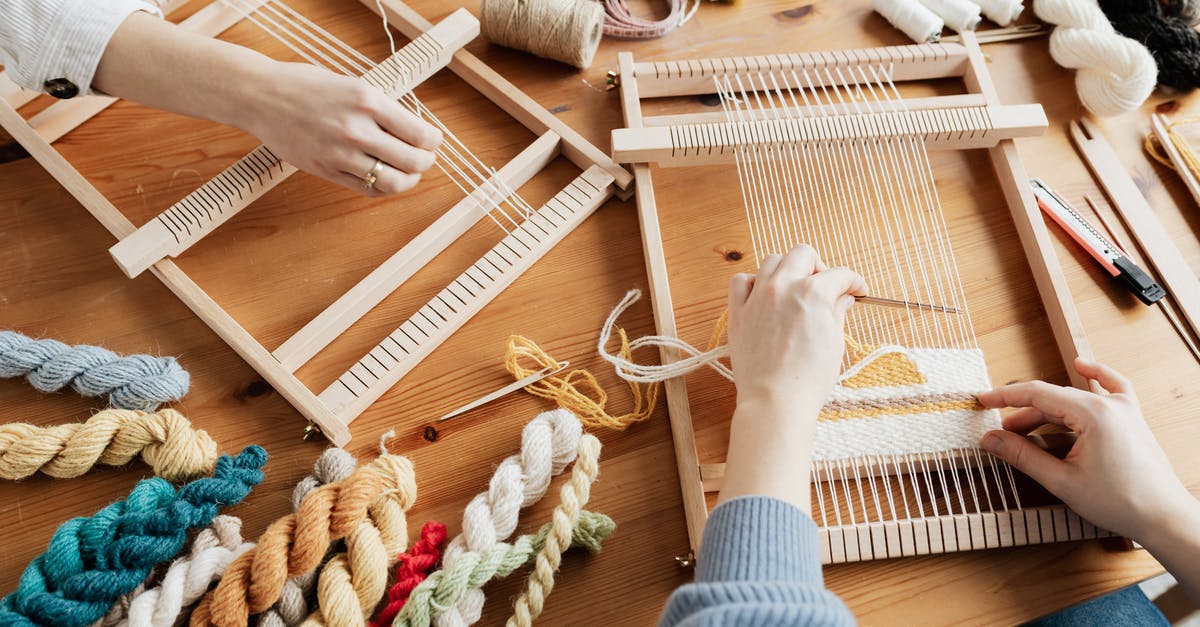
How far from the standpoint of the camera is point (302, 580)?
3.07 feet

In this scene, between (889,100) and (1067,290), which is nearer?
(1067,290)

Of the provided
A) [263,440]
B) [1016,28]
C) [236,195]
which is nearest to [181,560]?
[263,440]

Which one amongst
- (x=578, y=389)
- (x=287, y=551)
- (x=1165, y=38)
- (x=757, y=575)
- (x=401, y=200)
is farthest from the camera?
(x=1165, y=38)

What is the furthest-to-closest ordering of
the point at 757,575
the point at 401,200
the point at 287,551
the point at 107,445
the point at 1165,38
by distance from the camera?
the point at 1165,38 → the point at 401,200 → the point at 107,445 → the point at 287,551 → the point at 757,575

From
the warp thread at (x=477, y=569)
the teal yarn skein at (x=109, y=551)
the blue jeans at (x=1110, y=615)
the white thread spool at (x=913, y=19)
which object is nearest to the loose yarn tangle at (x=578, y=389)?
the warp thread at (x=477, y=569)

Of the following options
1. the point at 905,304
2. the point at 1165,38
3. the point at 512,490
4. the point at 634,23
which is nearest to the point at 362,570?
the point at 512,490

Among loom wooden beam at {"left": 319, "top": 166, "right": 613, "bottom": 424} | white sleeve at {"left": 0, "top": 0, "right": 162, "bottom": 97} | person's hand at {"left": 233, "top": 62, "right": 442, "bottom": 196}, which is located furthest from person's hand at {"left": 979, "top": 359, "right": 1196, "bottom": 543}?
white sleeve at {"left": 0, "top": 0, "right": 162, "bottom": 97}

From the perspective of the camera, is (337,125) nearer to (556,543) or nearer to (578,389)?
(578,389)

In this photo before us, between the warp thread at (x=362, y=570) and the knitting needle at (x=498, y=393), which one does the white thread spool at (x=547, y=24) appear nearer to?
the knitting needle at (x=498, y=393)

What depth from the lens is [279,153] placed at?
110 cm

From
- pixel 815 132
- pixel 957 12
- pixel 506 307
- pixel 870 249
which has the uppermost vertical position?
pixel 957 12

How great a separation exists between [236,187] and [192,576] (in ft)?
1.83

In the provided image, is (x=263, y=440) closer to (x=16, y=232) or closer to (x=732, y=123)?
(x=16, y=232)

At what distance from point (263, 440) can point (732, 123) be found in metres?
0.84
